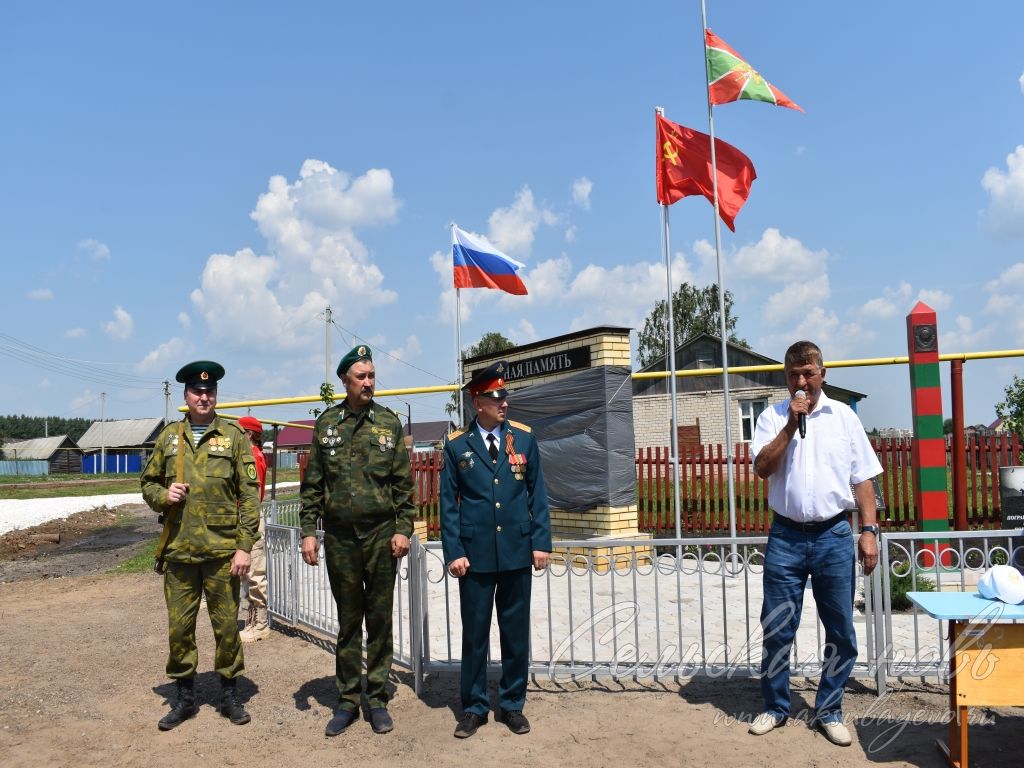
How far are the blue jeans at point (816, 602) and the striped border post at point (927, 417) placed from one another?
463 cm

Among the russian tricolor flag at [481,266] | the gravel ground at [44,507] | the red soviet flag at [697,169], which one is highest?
the red soviet flag at [697,169]

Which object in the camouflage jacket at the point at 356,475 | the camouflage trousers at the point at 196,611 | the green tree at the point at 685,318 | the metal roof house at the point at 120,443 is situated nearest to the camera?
the camouflage jacket at the point at 356,475

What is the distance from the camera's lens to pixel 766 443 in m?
3.83

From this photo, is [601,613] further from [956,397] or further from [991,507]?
[991,507]

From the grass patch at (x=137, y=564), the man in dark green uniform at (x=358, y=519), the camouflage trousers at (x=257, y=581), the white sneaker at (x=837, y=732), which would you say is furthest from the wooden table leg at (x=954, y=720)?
the grass patch at (x=137, y=564)

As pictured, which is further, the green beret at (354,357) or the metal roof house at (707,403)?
the metal roof house at (707,403)

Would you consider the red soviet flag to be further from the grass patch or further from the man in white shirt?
the grass patch

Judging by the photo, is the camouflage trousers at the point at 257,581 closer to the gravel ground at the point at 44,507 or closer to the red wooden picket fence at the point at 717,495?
the red wooden picket fence at the point at 717,495

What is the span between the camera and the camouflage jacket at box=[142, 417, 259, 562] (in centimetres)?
414

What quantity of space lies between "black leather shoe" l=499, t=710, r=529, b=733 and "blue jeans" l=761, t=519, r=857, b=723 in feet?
4.17

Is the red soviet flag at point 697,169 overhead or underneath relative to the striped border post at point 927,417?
overhead

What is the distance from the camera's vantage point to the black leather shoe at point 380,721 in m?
3.97

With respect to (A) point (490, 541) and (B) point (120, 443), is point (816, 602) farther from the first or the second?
(B) point (120, 443)

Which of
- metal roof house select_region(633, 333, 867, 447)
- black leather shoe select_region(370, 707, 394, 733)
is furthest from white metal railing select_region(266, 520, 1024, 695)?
metal roof house select_region(633, 333, 867, 447)
